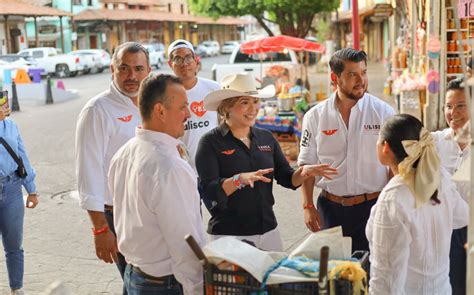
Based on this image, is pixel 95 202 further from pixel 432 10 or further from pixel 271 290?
pixel 432 10

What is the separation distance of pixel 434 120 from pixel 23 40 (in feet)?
104

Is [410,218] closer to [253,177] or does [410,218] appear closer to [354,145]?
[253,177]

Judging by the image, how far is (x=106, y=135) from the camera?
14.5ft

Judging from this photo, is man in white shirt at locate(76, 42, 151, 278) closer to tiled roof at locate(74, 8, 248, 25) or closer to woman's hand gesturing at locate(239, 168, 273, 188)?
woman's hand gesturing at locate(239, 168, 273, 188)

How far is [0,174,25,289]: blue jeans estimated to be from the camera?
545 centimetres

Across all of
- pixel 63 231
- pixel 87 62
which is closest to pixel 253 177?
pixel 63 231

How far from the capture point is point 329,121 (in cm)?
477

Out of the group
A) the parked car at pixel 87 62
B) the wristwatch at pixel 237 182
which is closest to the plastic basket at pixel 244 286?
the wristwatch at pixel 237 182

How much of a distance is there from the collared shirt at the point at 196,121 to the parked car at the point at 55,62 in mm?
32635

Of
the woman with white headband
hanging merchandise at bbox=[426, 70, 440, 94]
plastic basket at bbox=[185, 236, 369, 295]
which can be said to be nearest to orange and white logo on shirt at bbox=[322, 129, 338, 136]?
the woman with white headband

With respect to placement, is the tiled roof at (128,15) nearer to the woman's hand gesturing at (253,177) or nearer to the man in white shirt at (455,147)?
the man in white shirt at (455,147)

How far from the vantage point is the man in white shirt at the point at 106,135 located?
4.30 m

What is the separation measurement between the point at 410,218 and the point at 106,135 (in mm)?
2121

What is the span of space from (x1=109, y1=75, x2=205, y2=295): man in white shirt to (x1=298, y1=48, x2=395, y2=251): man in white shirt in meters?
1.69
